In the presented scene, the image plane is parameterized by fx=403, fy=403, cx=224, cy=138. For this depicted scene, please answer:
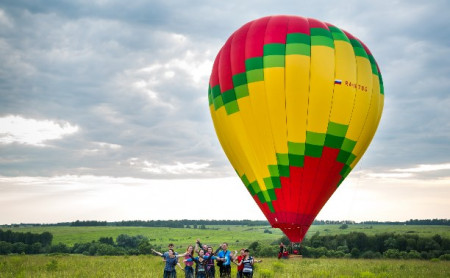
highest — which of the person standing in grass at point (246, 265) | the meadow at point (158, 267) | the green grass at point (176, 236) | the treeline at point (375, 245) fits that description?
the person standing in grass at point (246, 265)

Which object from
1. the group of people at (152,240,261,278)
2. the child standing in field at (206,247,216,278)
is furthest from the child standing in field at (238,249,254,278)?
the child standing in field at (206,247,216,278)

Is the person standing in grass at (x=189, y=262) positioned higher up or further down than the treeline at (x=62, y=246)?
higher up

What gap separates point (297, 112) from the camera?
720 inches

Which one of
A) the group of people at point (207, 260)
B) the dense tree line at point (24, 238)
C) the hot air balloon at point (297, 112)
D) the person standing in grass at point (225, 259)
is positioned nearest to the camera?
the group of people at point (207, 260)

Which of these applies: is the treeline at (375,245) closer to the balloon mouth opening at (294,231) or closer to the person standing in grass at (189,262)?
the balloon mouth opening at (294,231)

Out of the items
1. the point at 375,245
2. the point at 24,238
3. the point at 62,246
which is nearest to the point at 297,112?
the point at 375,245

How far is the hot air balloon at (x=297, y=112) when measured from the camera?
18297mm

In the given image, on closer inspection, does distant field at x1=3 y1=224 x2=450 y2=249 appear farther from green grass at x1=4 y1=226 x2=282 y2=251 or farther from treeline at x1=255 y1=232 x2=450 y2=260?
treeline at x1=255 y1=232 x2=450 y2=260

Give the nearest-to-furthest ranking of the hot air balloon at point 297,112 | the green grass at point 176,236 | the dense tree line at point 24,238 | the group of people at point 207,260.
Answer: the group of people at point 207,260
the hot air balloon at point 297,112
the dense tree line at point 24,238
the green grass at point 176,236

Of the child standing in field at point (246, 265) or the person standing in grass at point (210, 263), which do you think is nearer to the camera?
the child standing in field at point (246, 265)

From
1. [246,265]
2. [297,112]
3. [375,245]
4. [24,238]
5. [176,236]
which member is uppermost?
[297,112]

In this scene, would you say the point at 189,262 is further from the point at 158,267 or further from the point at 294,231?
the point at 158,267

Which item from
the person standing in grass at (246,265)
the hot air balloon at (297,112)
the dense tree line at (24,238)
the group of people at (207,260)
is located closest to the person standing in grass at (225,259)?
the group of people at (207,260)

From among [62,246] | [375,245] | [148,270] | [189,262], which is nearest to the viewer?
[189,262]
